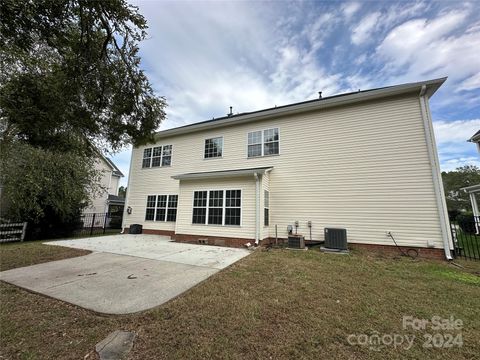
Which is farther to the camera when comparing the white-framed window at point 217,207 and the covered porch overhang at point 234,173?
the white-framed window at point 217,207

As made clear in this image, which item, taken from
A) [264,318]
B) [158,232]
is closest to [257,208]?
[264,318]

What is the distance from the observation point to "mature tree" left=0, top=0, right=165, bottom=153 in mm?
3891

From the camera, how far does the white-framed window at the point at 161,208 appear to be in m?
12.3

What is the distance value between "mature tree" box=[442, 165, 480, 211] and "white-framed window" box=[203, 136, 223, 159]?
156 feet

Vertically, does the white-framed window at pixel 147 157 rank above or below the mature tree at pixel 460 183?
below

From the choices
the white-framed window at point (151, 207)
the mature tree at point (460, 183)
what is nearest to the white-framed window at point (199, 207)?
the white-framed window at point (151, 207)

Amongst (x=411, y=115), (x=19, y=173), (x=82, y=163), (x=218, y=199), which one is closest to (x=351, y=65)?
(x=411, y=115)

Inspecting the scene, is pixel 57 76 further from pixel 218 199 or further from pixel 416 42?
pixel 416 42

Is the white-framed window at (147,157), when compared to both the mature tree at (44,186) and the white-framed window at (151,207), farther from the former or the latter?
the mature tree at (44,186)

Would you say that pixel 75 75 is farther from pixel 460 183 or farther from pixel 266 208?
pixel 460 183

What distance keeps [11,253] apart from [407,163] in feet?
49.2

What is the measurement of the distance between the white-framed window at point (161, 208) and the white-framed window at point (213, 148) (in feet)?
10.4

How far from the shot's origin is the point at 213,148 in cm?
1207

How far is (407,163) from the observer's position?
26.2 feet
